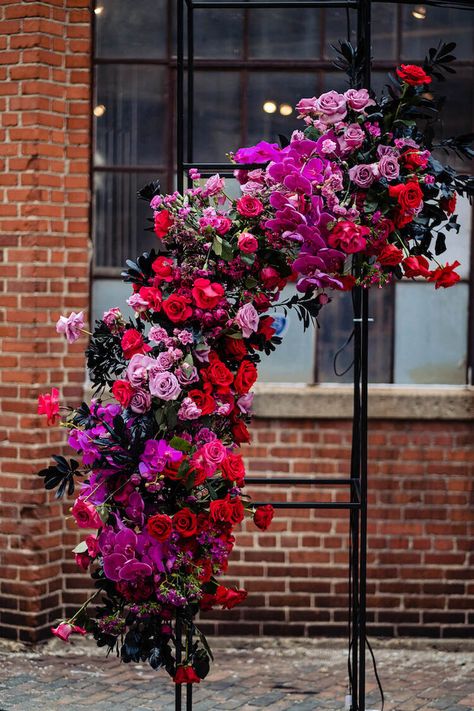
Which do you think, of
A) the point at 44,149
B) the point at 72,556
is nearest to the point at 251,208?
the point at 44,149

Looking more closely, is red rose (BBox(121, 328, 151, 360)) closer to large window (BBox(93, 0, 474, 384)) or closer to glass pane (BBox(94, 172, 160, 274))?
large window (BBox(93, 0, 474, 384))

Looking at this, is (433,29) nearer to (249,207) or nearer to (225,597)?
(249,207)

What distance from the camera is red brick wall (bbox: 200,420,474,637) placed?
19.8 ft

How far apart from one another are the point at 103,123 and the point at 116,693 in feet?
10.4

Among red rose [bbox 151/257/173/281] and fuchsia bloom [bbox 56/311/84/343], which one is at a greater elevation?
red rose [bbox 151/257/173/281]

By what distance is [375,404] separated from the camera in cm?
601

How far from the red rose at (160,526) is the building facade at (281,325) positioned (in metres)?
2.50

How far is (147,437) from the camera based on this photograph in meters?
3.68

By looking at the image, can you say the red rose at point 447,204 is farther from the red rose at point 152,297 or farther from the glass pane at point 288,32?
the glass pane at point 288,32

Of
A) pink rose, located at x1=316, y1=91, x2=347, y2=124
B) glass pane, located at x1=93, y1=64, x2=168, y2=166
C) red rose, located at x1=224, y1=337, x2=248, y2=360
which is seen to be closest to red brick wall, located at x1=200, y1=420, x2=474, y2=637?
glass pane, located at x1=93, y1=64, x2=168, y2=166

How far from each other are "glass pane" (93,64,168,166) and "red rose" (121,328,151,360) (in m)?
2.63

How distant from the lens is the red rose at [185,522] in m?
3.62

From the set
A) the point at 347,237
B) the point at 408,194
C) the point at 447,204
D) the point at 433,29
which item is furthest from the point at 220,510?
the point at 433,29

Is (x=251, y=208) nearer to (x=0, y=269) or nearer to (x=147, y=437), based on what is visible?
(x=147, y=437)
